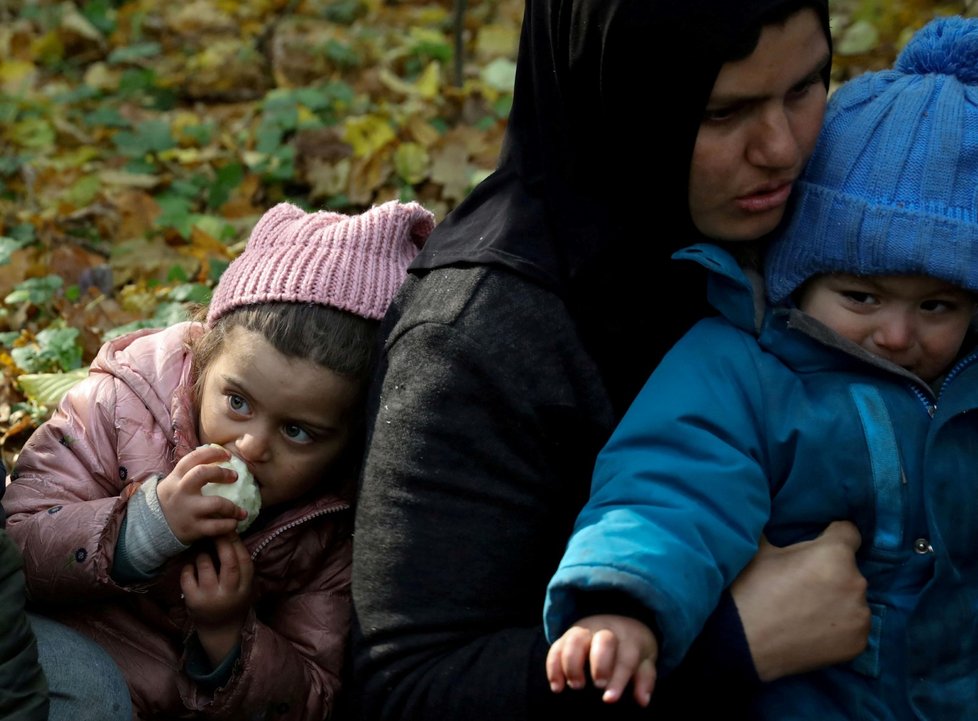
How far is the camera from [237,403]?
9.09ft

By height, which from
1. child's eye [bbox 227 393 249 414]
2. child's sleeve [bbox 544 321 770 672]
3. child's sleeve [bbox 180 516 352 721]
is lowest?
A: child's sleeve [bbox 180 516 352 721]

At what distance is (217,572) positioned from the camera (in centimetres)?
271

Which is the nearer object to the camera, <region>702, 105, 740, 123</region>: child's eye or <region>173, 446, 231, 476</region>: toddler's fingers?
<region>702, 105, 740, 123</region>: child's eye

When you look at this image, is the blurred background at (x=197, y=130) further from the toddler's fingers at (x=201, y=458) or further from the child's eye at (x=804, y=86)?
the child's eye at (x=804, y=86)

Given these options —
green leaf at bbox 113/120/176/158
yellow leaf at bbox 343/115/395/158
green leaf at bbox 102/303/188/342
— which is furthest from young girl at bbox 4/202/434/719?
green leaf at bbox 113/120/176/158

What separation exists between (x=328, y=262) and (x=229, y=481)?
1.72ft

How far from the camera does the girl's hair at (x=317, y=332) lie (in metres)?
2.72

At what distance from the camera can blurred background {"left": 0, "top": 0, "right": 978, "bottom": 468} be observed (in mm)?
4480

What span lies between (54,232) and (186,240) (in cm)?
50

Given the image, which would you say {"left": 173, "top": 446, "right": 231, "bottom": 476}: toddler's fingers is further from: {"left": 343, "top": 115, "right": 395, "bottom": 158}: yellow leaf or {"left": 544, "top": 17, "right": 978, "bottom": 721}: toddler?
{"left": 343, "top": 115, "right": 395, "bottom": 158}: yellow leaf

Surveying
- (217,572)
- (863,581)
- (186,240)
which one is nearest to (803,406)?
(863,581)

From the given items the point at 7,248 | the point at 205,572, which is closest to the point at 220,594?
the point at 205,572

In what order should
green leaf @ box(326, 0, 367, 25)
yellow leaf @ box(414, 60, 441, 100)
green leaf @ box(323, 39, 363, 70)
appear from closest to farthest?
1. yellow leaf @ box(414, 60, 441, 100)
2. green leaf @ box(323, 39, 363, 70)
3. green leaf @ box(326, 0, 367, 25)

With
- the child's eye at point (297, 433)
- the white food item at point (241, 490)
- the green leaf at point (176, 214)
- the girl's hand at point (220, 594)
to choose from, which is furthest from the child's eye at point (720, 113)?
the green leaf at point (176, 214)
